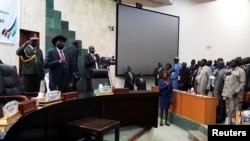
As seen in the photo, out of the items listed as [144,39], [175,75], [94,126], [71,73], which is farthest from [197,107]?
[144,39]

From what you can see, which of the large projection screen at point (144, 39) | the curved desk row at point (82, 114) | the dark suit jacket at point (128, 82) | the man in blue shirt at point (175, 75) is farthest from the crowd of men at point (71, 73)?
the large projection screen at point (144, 39)

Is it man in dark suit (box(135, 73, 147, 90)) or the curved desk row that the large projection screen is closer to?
man in dark suit (box(135, 73, 147, 90))

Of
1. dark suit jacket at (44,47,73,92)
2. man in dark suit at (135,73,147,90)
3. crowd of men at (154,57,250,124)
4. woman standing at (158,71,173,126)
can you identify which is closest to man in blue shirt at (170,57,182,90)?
crowd of men at (154,57,250,124)

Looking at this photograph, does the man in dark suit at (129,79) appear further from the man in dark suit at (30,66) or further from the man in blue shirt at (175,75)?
the man in dark suit at (30,66)

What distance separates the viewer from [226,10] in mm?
9672

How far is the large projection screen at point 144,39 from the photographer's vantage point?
288 inches

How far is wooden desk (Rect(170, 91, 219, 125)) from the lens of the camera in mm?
4699

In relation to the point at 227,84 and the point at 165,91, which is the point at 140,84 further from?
the point at 227,84

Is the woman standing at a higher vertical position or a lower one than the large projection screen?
lower

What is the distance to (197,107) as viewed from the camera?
16.2 ft

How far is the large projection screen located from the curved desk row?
3.71 meters

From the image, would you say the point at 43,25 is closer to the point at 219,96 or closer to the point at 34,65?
the point at 34,65

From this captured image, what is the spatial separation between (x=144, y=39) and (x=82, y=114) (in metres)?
5.49

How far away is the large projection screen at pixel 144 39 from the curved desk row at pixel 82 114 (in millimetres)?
3713
